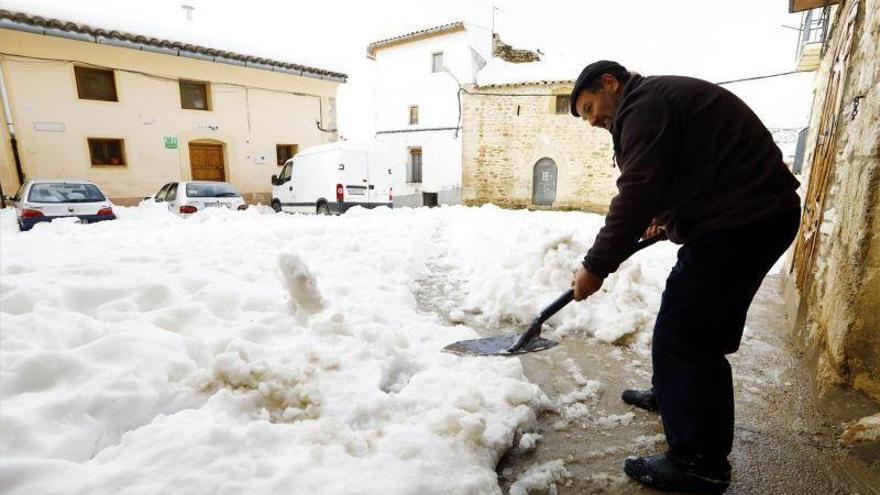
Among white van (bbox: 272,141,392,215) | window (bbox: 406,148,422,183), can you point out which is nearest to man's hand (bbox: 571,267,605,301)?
white van (bbox: 272,141,392,215)

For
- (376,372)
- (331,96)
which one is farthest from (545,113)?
(376,372)

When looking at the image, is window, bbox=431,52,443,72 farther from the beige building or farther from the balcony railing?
the balcony railing

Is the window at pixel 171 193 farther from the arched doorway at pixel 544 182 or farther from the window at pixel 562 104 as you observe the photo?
the window at pixel 562 104

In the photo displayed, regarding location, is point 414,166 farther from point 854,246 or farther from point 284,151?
point 854,246

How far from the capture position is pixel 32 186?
320 inches

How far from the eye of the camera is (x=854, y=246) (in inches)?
84.4

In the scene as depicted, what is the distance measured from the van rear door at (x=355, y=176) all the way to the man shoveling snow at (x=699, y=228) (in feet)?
A: 33.0

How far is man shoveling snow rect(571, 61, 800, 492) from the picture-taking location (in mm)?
1602

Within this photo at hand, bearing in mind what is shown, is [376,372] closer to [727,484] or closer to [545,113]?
[727,484]

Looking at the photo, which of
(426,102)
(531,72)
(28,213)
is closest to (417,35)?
(426,102)

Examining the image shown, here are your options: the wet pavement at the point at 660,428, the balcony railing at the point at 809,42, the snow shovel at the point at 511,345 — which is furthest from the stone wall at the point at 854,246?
the balcony railing at the point at 809,42

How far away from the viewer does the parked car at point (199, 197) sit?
32.4 feet

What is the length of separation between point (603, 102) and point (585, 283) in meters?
0.82

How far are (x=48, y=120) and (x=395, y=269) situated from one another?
43.0 feet
